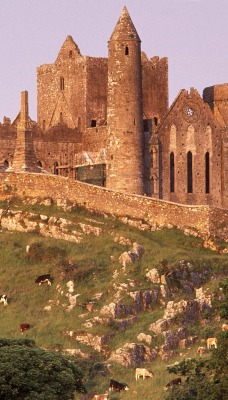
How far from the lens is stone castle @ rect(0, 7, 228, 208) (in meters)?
99.2

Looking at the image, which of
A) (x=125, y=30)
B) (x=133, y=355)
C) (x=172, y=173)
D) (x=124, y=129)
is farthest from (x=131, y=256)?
(x=172, y=173)

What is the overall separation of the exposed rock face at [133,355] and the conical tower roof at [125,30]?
2797 centimetres

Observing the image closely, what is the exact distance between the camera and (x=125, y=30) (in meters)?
100

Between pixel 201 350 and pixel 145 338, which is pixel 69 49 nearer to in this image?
pixel 145 338

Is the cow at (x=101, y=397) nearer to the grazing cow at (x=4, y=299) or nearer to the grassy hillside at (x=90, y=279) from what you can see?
the grassy hillside at (x=90, y=279)

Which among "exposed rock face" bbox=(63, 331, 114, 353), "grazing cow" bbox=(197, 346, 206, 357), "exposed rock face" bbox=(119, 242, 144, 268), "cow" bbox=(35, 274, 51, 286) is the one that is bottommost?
"grazing cow" bbox=(197, 346, 206, 357)

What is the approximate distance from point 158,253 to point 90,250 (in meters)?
3.71

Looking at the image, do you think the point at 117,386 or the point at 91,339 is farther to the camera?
the point at 91,339

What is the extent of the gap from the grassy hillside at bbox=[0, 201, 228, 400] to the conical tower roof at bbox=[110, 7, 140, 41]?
12.7 meters

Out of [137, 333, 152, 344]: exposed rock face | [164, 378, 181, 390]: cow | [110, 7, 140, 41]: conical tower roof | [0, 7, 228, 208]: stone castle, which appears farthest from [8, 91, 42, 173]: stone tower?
[164, 378, 181, 390]: cow

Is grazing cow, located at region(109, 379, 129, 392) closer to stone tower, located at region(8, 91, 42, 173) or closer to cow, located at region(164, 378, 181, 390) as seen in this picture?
cow, located at region(164, 378, 181, 390)

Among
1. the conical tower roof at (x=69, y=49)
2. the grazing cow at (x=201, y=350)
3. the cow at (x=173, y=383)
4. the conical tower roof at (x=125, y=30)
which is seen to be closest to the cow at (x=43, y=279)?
the grazing cow at (x=201, y=350)

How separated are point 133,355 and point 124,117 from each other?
25999 mm

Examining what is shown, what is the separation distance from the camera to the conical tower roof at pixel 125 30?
99812 millimetres
